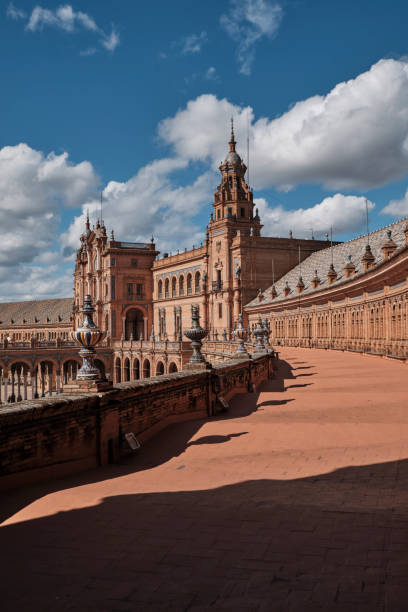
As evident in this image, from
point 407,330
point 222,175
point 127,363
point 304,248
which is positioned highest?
point 222,175

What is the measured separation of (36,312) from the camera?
11544cm

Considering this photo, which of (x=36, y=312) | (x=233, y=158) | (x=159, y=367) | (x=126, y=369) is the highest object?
(x=233, y=158)

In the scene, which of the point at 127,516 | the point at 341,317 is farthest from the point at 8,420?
the point at 341,317

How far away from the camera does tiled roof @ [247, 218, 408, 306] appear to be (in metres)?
38.4

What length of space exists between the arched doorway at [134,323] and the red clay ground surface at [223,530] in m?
74.3

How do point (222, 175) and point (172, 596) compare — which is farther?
point (222, 175)

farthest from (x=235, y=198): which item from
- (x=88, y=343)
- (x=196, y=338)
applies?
(x=88, y=343)

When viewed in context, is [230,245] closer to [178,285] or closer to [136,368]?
[178,285]

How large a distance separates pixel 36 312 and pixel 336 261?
81188 mm

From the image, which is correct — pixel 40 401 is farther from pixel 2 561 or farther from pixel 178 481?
pixel 2 561

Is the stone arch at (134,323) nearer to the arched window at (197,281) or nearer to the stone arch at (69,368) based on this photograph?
the stone arch at (69,368)

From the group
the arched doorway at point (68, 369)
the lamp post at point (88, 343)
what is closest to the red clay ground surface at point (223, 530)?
the lamp post at point (88, 343)

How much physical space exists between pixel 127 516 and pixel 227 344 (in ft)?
101

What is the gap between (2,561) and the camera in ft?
15.3
